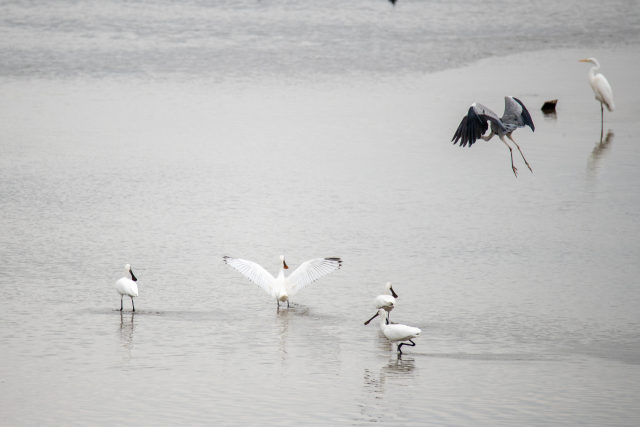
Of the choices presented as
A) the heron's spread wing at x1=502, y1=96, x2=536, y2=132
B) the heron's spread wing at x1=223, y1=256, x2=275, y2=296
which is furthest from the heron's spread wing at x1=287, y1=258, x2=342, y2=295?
the heron's spread wing at x1=502, y1=96, x2=536, y2=132

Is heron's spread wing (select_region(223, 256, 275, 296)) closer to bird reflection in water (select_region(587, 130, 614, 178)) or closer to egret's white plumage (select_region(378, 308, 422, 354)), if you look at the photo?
egret's white plumage (select_region(378, 308, 422, 354))

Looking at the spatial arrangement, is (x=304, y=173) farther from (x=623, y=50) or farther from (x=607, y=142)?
(x=623, y=50)

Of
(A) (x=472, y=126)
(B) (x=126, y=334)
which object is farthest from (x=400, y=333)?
(A) (x=472, y=126)

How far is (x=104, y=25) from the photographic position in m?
33.6

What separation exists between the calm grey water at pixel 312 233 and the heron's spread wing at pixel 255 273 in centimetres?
27

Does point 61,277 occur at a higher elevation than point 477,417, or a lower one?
higher

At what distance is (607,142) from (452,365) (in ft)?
38.9

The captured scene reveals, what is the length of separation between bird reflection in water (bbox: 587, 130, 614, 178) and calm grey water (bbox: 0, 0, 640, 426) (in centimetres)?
9

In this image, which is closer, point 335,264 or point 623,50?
point 335,264

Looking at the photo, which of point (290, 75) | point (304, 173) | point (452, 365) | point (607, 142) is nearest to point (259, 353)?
point (452, 365)

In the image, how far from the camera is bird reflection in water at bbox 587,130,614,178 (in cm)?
1680

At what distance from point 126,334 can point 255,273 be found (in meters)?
1.85

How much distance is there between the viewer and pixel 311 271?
10.2 meters

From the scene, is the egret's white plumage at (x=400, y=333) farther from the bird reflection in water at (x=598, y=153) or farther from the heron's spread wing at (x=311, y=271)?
the bird reflection in water at (x=598, y=153)
